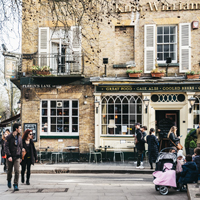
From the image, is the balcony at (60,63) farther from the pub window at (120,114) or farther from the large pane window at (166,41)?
the large pane window at (166,41)

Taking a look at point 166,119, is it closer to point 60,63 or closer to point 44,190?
point 60,63

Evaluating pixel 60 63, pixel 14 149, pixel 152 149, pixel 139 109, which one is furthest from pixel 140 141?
pixel 14 149

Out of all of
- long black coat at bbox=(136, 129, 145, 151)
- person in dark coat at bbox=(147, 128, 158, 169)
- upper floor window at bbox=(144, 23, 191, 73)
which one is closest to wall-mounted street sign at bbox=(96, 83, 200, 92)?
upper floor window at bbox=(144, 23, 191, 73)

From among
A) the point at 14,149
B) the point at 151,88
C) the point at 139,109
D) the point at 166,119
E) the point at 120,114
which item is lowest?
the point at 14,149

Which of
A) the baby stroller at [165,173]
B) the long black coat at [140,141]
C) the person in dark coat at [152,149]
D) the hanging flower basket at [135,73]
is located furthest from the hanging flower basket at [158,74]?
the baby stroller at [165,173]

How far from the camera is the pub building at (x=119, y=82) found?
1514 cm

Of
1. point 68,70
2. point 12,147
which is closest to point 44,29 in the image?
point 68,70

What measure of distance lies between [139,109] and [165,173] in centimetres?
738

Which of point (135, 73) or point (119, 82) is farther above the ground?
point (135, 73)

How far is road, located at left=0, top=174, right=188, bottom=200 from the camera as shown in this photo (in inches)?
304

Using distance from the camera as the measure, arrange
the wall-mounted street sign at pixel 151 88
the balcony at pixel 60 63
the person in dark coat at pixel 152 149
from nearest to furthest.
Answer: the person in dark coat at pixel 152 149
the wall-mounted street sign at pixel 151 88
the balcony at pixel 60 63

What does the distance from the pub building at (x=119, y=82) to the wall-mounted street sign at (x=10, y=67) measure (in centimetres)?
37

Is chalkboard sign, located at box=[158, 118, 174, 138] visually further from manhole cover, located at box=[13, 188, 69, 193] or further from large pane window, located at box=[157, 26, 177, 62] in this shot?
manhole cover, located at box=[13, 188, 69, 193]

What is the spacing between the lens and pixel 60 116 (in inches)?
623
